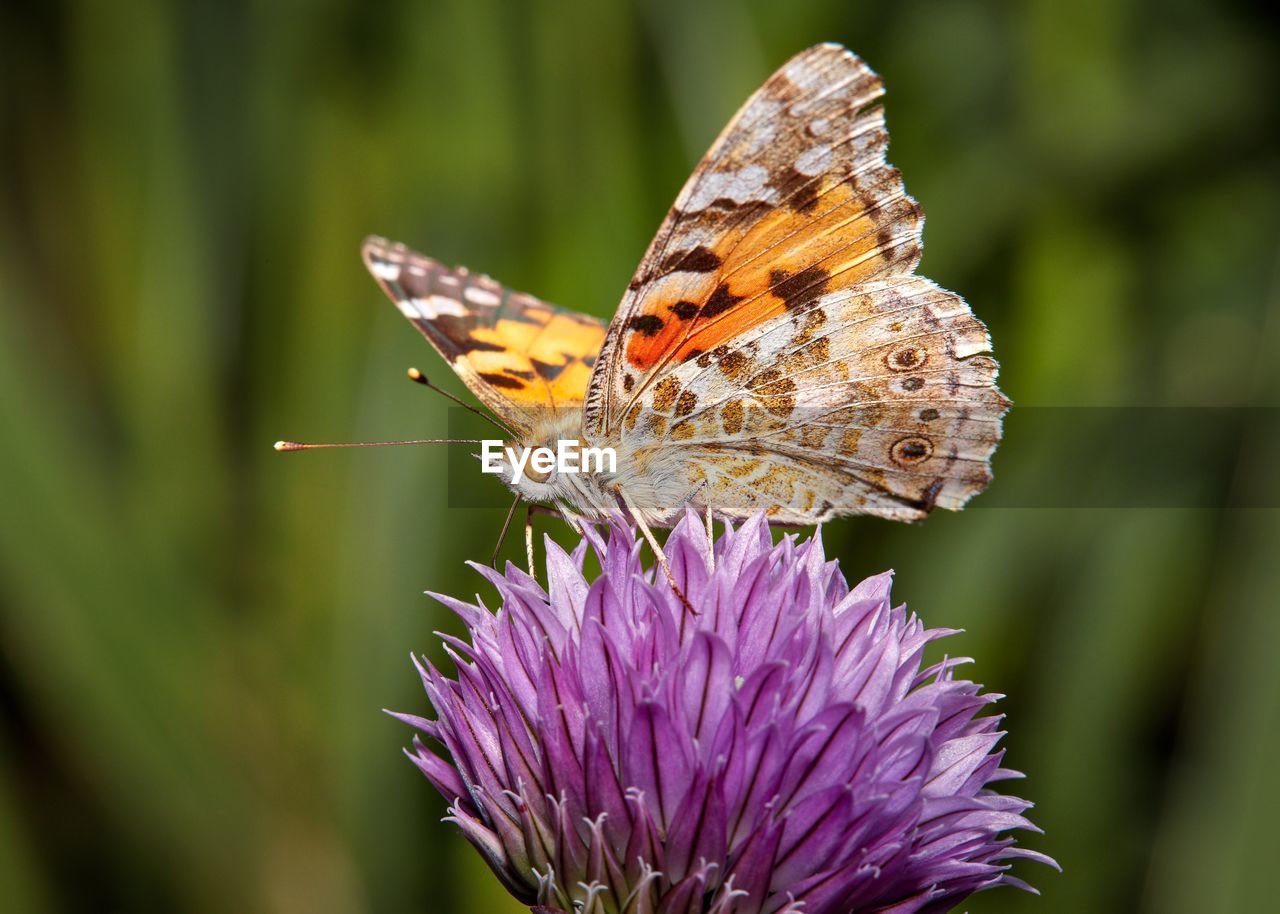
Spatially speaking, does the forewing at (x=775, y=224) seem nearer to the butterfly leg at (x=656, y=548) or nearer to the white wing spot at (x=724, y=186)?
the white wing spot at (x=724, y=186)

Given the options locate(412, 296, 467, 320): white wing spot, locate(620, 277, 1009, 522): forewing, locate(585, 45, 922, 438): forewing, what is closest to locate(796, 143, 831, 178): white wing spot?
locate(585, 45, 922, 438): forewing

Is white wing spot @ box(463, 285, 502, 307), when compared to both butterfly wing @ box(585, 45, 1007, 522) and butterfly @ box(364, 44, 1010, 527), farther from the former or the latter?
butterfly wing @ box(585, 45, 1007, 522)

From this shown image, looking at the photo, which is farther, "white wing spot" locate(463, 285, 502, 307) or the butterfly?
"white wing spot" locate(463, 285, 502, 307)

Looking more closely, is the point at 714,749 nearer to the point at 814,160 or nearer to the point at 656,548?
the point at 656,548

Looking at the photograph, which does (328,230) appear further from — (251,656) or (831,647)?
(831,647)

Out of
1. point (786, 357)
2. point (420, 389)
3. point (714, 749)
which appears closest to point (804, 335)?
point (786, 357)

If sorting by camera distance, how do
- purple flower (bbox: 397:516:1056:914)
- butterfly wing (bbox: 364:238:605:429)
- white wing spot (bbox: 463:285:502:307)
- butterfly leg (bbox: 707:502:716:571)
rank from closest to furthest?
purple flower (bbox: 397:516:1056:914) < butterfly leg (bbox: 707:502:716:571) < butterfly wing (bbox: 364:238:605:429) < white wing spot (bbox: 463:285:502:307)
